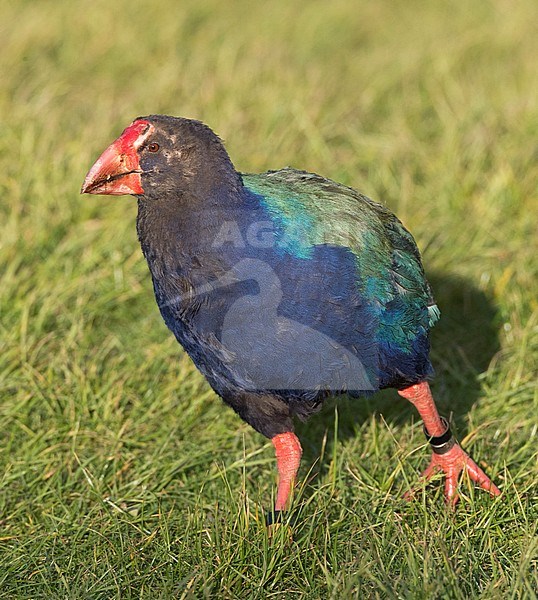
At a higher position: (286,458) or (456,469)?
(286,458)

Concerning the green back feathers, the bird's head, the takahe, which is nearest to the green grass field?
the takahe

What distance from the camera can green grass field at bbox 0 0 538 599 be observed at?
264cm

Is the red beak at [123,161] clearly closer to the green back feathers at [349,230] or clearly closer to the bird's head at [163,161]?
the bird's head at [163,161]

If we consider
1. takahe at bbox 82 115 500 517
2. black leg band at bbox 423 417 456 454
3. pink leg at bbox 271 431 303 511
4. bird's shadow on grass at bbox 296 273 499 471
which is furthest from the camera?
bird's shadow on grass at bbox 296 273 499 471

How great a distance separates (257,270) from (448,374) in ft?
4.57

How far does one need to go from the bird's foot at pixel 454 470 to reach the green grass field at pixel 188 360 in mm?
52

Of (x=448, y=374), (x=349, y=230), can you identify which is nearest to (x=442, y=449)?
(x=448, y=374)

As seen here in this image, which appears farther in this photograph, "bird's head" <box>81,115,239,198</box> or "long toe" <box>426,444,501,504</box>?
"long toe" <box>426,444,501,504</box>

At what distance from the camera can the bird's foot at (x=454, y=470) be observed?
289 cm

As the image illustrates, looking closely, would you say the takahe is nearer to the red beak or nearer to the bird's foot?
the red beak

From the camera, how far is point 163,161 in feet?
8.38

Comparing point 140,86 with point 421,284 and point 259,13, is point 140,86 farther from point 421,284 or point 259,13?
point 421,284

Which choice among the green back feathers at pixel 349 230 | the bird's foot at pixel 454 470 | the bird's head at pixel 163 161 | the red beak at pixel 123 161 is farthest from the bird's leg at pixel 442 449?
the red beak at pixel 123 161

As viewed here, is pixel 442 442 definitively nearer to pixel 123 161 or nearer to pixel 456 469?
pixel 456 469
